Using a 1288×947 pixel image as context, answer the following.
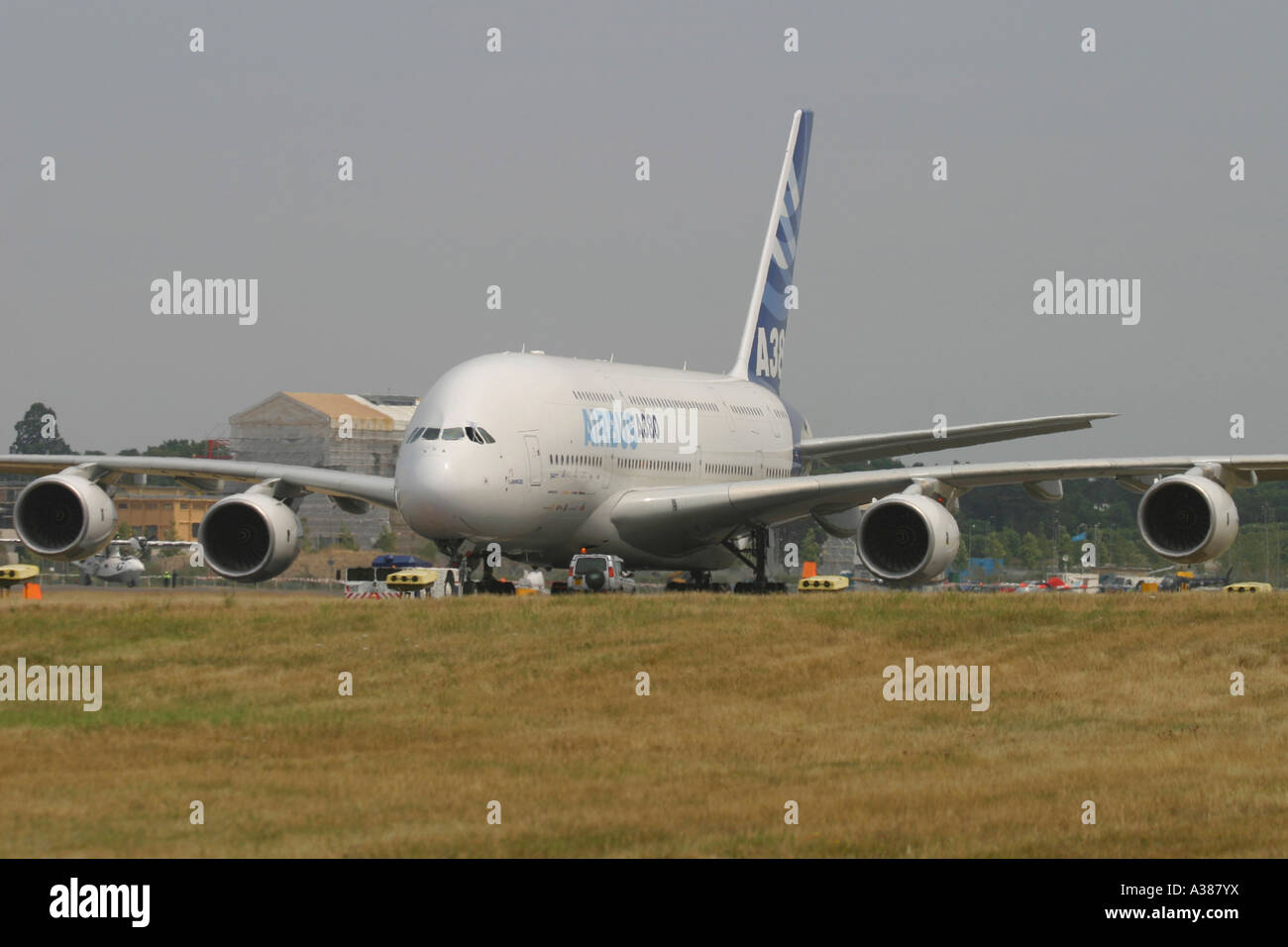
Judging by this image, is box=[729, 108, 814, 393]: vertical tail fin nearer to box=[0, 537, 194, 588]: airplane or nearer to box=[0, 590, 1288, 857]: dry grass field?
box=[0, 590, 1288, 857]: dry grass field

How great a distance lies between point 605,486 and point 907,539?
683 centimetres

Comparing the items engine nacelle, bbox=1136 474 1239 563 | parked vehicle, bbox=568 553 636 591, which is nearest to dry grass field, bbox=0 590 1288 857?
engine nacelle, bbox=1136 474 1239 563

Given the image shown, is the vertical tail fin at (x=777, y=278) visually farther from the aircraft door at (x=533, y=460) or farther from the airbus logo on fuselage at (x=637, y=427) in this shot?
the aircraft door at (x=533, y=460)

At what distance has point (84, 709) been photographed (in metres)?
20.4

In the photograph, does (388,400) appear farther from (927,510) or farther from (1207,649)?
(1207,649)

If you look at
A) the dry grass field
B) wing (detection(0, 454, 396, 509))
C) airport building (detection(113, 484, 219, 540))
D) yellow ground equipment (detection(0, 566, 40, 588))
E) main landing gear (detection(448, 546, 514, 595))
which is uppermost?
airport building (detection(113, 484, 219, 540))

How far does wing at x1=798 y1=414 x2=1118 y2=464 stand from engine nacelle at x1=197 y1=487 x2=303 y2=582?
539 inches

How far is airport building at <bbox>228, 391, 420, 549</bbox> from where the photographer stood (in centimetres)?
9119

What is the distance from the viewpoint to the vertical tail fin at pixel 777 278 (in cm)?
5056

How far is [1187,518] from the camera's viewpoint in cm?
3262

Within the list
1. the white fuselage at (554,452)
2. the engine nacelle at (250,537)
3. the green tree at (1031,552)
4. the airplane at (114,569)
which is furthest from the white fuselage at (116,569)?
the green tree at (1031,552)

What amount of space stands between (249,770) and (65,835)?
2943 mm

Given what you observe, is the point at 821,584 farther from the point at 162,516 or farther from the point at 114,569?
the point at 162,516

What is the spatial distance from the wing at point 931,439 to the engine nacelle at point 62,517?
1710 cm
